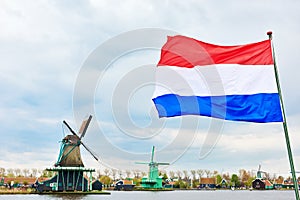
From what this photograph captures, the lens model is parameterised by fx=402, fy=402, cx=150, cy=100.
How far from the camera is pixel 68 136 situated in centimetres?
8319

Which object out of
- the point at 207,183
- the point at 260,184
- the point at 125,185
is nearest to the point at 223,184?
the point at 207,183

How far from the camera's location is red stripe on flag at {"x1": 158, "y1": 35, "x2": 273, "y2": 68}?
30.7ft

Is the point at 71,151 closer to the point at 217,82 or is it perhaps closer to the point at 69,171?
the point at 69,171

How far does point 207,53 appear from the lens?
10055 mm

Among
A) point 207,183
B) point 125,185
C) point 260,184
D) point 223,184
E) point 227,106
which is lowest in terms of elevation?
point 227,106

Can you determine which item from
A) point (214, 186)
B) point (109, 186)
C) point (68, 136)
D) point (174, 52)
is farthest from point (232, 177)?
point (174, 52)

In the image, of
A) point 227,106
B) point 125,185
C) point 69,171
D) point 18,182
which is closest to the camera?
point 227,106

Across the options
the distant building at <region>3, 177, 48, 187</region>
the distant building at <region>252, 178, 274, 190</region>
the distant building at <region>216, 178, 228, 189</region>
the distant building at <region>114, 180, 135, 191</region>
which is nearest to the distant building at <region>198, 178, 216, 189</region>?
the distant building at <region>216, 178, 228, 189</region>

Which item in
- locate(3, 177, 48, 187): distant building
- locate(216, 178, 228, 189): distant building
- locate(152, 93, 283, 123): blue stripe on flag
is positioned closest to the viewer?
locate(152, 93, 283, 123): blue stripe on flag

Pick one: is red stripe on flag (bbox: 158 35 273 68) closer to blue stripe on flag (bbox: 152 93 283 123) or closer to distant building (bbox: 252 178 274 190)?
blue stripe on flag (bbox: 152 93 283 123)

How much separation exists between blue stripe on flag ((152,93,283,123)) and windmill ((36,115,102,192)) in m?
69.5

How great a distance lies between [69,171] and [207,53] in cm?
7152

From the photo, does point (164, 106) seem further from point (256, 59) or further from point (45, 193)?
point (45, 193)

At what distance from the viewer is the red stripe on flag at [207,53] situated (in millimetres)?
9344
